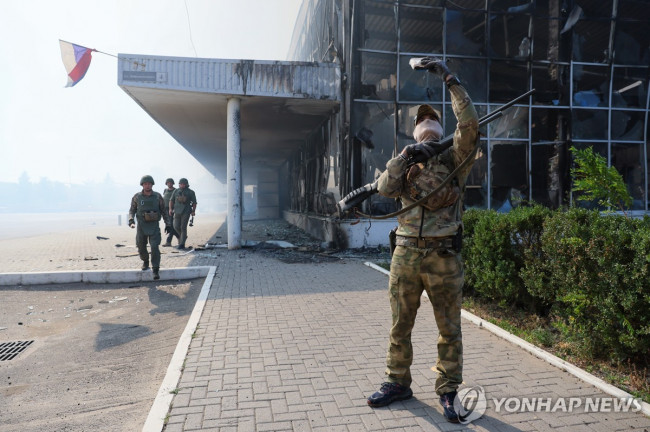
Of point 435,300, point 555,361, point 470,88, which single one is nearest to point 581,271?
point 555,361

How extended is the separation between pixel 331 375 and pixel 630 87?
43.1 feet

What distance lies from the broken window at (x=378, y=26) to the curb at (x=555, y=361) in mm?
8179

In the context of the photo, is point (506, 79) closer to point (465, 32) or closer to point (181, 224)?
point (465, 32)

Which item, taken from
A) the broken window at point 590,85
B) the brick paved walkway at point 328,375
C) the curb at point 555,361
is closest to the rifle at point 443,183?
the brick paved walkway at point 328,375

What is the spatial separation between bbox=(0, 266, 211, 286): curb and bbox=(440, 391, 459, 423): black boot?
6.38 metres

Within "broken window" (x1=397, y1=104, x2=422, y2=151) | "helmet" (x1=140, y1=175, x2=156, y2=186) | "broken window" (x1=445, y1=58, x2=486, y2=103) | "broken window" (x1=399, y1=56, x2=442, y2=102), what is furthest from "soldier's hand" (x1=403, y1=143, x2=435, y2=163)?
"broken window" (x1=445, y1=58, x2=486, y2=103)

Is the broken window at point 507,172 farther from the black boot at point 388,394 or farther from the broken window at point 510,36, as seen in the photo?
the black boot at point 388,394

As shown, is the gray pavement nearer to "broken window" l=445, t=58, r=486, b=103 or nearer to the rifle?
the rifle

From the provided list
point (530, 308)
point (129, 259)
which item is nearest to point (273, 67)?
point (129, 259)

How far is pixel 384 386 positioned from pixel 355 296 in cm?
325

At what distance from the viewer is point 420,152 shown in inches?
108

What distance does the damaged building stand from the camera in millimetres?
10461

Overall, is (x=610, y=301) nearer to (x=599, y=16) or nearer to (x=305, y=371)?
(x=305, y=371)

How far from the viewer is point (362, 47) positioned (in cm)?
1057
